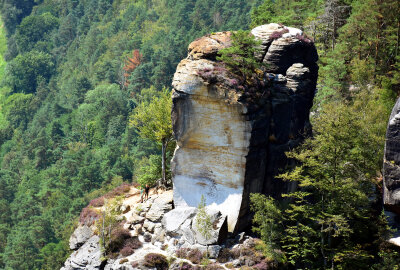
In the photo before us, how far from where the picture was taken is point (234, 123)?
2828 cm

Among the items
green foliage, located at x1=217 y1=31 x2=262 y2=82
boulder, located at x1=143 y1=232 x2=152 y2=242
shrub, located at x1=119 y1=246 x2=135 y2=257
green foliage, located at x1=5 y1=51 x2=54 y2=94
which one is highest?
green foliage, located at x1=217 y1=31 x2=262 y2=82

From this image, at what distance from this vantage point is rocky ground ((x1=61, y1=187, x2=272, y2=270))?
27.4m

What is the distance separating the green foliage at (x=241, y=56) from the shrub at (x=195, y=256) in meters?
10.5

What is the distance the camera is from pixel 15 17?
158125 millimetres

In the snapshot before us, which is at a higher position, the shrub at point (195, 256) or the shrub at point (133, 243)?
the shrub at point (195, 256)

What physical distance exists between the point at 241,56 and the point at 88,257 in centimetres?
1586

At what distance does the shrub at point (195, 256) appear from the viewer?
90.1ft

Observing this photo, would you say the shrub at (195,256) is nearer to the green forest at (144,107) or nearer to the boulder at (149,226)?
the boulder at (149,226)

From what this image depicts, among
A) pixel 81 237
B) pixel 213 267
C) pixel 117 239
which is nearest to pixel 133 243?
pixel 117 239

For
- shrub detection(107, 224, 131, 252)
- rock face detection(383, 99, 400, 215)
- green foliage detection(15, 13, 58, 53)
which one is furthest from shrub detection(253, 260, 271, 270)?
green foliage detection(15, 13, 58, 53)

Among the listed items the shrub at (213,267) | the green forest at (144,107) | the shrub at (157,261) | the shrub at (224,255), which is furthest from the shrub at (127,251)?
the green forest at (144,107)

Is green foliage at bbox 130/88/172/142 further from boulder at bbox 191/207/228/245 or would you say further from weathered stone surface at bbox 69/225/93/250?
weathered stone surface at bbox 69/225/93/250

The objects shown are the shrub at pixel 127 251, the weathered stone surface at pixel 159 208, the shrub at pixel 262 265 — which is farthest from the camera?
the weathered stone surface at pixel 159 208

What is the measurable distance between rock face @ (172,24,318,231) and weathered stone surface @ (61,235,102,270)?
20.1ft
